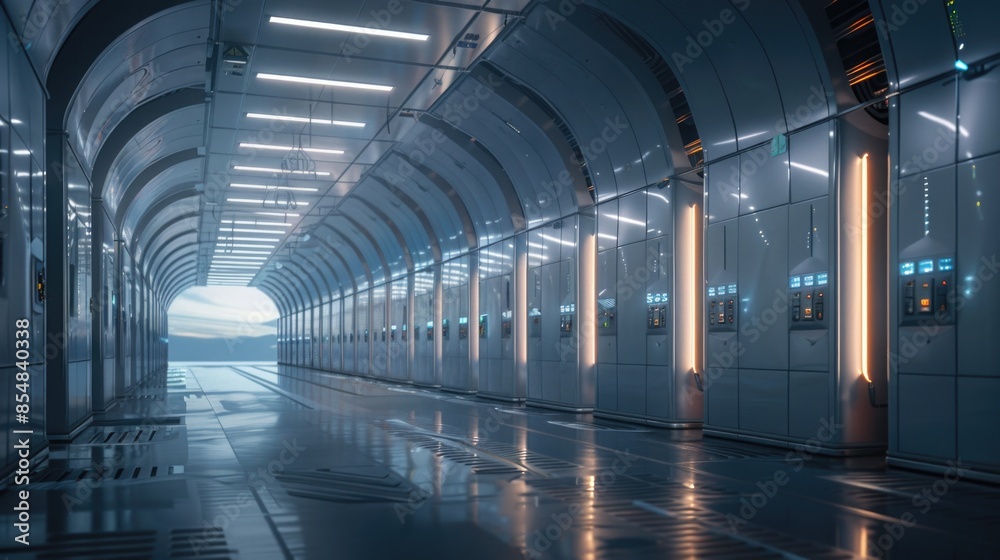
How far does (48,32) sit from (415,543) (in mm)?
7339

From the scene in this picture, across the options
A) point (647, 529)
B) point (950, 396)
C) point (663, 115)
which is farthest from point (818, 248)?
point (647, 529)

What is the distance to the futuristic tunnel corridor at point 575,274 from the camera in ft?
22.6

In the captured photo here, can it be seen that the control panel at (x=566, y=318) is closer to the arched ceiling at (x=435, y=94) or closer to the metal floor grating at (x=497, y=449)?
the arched ceiling at (x=435, y=94)

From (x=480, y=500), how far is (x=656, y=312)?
7.72m

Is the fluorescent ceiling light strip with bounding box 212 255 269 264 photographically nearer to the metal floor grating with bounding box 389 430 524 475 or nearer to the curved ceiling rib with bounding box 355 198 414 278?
the curved ceiling rib with bounding box 355 198 414 278

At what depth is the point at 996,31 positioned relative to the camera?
8.12 metres

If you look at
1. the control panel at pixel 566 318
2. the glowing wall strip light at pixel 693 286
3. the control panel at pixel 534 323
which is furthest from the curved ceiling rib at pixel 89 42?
the control panel at pixel 534 323

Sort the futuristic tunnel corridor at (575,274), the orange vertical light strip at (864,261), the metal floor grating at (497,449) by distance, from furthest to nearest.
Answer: the orange vertical light strip at (864,261) < the metal floor grating at (497,449) < the futuristic tunnel corridor at (575,274)

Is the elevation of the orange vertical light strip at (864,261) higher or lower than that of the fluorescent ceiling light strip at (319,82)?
lower

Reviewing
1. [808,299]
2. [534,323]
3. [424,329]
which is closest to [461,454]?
[808,299]

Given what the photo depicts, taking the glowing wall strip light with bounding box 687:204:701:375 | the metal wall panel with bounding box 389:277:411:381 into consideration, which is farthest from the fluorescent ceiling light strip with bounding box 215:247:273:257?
the glowing wall strip light with bounding box 687:204:701:375

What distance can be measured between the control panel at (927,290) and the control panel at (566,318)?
8752 mm

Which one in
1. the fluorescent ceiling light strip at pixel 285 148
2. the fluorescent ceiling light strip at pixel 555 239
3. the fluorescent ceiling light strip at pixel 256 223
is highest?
the fluorescent ceiling light strip at pixel 285 148

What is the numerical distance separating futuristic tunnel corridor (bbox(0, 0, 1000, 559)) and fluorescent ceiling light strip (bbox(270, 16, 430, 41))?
56 millimetres
